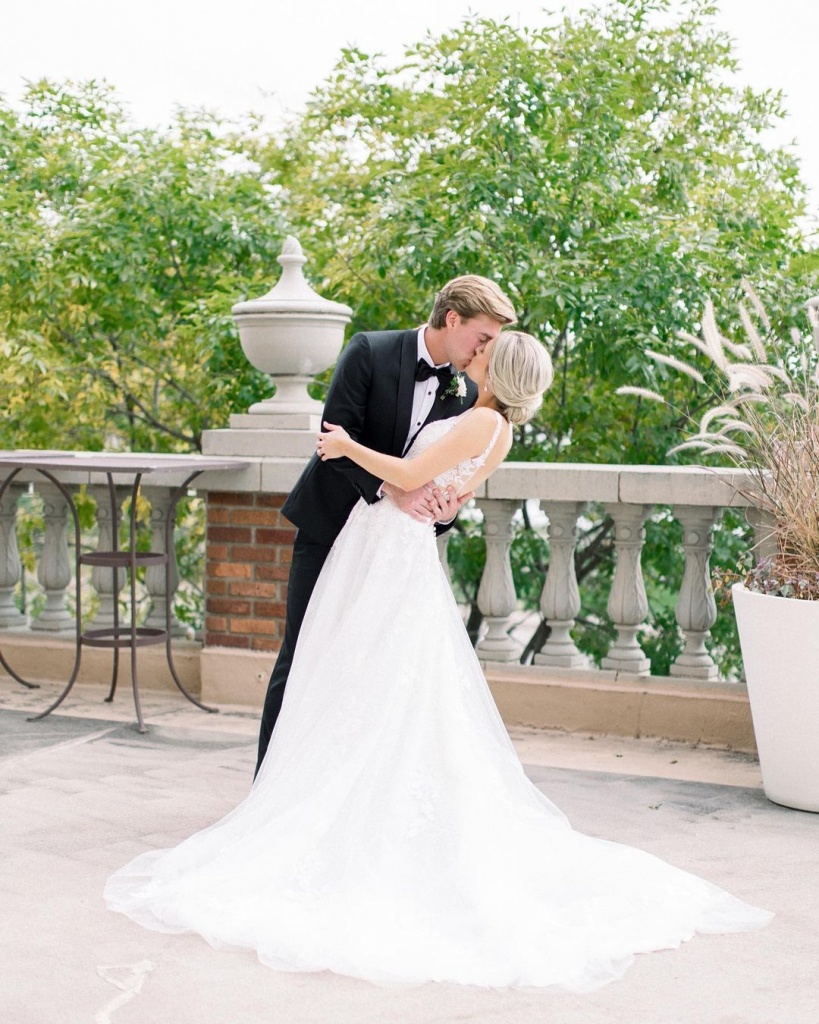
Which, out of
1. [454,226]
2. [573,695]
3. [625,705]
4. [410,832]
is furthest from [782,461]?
[454,226]

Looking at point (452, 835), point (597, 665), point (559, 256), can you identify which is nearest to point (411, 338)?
point (452, 835)

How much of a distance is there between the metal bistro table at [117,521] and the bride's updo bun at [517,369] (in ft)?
6.71

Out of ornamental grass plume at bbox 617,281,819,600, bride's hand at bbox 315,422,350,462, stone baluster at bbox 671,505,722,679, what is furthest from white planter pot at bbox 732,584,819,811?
bride's hand at bbox 315,422,350,462

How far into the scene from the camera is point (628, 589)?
18.4ft

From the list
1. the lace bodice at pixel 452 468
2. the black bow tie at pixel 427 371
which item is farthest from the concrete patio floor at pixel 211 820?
the black bow tie at pixel 427 371

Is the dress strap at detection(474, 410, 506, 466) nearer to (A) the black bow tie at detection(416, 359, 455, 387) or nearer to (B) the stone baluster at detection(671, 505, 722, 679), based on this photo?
(A) the black bow tie at detection(416, 359, 455, 387)

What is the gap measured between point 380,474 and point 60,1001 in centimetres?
175

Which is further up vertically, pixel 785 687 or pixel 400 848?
pixel 785 687

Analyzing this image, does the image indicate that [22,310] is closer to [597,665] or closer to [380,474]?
[597,665]

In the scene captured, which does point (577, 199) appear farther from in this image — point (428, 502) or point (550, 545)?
point (428, 502)

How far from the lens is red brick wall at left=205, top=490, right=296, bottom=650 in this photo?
577 cm

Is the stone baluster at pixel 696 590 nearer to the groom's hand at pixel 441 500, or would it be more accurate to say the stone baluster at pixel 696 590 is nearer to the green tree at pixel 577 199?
the groom's hand at pixel 441 500

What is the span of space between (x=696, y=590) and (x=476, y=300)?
223 cm

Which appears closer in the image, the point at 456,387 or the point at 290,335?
the point at 456,387
